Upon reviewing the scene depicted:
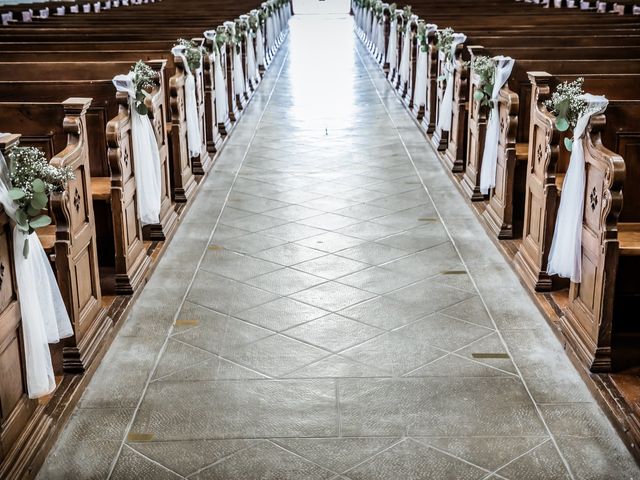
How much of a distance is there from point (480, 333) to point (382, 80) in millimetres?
9919

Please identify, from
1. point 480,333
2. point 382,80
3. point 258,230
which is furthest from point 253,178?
point 382,80

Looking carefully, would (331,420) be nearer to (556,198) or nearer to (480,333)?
(480,333)

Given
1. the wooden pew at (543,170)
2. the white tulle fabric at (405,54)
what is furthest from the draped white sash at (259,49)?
the wooden pew at (543,170)

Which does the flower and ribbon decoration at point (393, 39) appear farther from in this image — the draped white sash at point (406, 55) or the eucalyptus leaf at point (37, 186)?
the eucalyptus leaf at point (37, 186)

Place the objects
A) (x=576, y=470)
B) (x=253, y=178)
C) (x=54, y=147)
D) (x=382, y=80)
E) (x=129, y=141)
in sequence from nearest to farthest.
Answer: (x=576, y=470) < (x=54, y=147) < (x=129, y=141) < (x=253, y=178) < (x=382, y=80)

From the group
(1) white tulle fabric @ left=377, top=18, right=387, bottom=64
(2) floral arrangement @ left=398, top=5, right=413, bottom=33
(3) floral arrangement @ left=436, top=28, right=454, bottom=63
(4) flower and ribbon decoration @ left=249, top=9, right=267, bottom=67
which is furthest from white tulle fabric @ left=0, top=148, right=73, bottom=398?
(1) white tulle fabric @ left=377, top=18, right=387, bottom=64

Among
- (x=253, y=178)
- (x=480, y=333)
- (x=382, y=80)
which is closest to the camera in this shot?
(x=480, y=333)

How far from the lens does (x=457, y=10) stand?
12.0 m

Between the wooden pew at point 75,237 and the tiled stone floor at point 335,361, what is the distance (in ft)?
0.56

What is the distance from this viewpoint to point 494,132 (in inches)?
245

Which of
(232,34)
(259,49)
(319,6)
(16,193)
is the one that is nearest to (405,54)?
(232,34)

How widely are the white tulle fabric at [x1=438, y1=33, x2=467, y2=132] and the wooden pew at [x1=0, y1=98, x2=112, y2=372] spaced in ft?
13.0

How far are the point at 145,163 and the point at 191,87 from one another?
182 cm

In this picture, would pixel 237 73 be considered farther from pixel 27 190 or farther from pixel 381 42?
pixel 27 190
